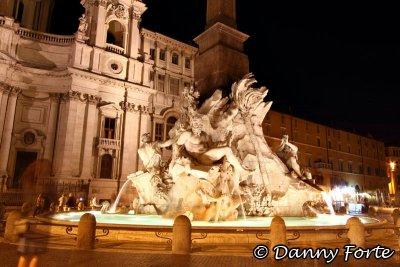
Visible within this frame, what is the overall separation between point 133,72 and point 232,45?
23123 mm

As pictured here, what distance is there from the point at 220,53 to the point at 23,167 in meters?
24.0

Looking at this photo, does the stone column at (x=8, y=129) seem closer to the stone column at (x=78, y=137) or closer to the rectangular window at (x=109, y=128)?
the stone column at (x=78, y=137)

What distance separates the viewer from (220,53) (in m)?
12.9

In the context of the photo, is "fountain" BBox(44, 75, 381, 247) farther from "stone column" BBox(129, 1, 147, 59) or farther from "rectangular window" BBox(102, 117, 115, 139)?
"stone column" BBox(129, 1, 147, 59)

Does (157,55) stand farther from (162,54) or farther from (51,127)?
(51,127)

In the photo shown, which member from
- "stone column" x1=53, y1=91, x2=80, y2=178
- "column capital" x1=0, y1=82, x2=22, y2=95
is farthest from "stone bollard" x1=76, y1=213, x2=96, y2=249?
"column capital" x1=0, y1=82, x2=22, y2=95

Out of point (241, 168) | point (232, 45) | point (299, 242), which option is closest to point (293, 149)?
point (241, 168)

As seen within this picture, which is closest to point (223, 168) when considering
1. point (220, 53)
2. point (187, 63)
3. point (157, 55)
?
point (220, 53)

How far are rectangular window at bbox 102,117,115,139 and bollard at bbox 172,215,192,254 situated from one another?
27839 millimetres

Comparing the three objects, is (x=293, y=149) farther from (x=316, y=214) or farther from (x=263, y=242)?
(x=263, y=242)

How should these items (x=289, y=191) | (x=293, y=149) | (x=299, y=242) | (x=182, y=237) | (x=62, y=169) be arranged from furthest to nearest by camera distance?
(x=62, y=169) < (x=293, y=149) < (x=289, y=191) < (x=299, y=242) < (x=182, y=237)

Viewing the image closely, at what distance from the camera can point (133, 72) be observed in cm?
3484

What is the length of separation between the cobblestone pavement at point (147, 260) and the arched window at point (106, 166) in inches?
1031

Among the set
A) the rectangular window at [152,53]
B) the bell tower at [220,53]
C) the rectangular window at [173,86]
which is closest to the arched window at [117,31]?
the rectangular window at [152,53]
